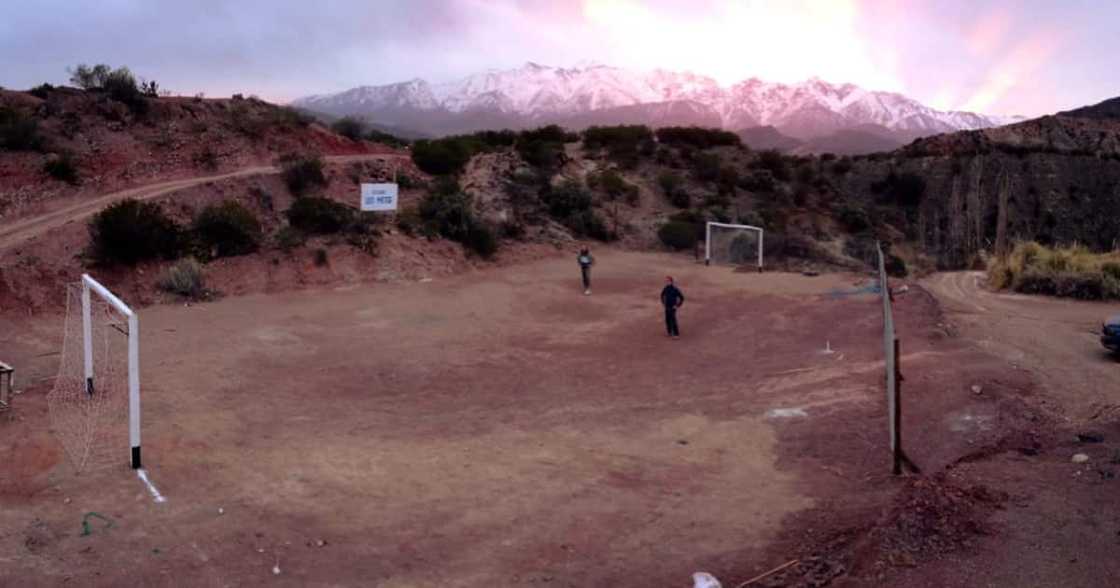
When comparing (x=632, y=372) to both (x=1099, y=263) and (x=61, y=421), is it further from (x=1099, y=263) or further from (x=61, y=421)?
(x=1099, y=263)

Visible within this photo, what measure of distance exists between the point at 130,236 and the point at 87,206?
4.93 metres

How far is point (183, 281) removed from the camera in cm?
2166

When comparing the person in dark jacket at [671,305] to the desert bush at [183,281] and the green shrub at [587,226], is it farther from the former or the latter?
the green shrub at [587,226]

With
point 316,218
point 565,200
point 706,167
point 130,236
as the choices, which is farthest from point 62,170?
point 706,167

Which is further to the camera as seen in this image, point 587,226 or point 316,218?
point 587,226

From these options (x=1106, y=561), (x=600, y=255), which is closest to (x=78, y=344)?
(x=1106, y=561)

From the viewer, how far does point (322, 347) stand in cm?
1711

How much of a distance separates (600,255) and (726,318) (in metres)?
12.2

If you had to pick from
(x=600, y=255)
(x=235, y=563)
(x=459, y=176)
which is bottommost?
(x=235, y=563)

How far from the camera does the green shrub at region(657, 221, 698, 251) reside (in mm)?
34094

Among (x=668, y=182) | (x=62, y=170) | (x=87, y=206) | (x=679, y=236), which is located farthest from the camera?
(x=668, y=182)

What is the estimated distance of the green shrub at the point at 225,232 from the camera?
24.4 meters

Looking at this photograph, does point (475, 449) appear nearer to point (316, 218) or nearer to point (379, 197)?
point (379, 197)

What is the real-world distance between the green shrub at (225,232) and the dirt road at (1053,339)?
1895 cm
